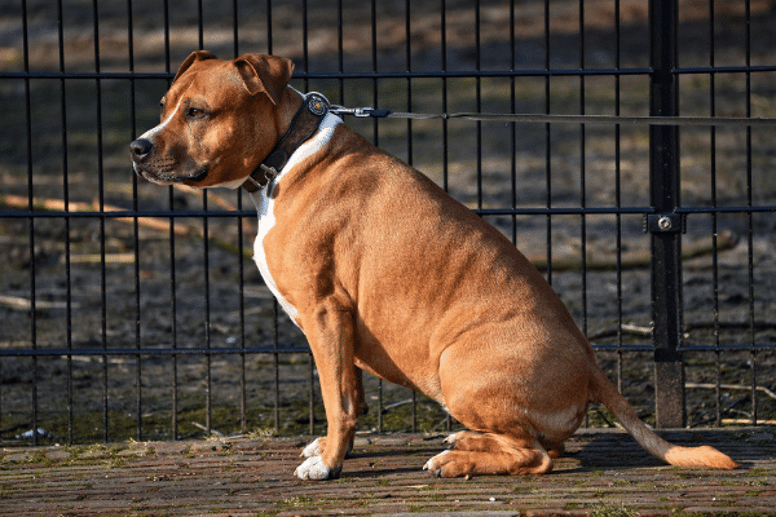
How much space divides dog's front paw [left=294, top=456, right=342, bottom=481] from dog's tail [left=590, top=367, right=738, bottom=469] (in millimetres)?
1176

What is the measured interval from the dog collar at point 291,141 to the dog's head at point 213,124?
7 cm

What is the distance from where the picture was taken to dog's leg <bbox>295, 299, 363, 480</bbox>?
12.5ft

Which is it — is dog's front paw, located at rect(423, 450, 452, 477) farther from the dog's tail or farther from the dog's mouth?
the dog's mouth

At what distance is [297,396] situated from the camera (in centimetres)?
614

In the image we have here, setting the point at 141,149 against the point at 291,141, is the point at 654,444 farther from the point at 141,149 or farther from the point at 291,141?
the point at 141,149

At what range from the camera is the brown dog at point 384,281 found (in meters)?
3.72

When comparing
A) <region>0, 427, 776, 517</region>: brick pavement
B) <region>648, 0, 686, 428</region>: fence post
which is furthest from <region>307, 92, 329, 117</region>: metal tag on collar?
<region>648, 0, 686, 428</region>: fence post

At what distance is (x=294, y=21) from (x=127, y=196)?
7.28m

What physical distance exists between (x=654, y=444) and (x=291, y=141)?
2.01 meters

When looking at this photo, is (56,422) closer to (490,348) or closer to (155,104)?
(490,348)

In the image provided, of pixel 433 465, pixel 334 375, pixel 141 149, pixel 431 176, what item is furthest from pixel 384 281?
pixel 431 176

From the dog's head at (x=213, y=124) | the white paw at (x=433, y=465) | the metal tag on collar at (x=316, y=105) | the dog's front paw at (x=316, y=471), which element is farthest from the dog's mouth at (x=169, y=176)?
the white paw at (x=433, y=465)

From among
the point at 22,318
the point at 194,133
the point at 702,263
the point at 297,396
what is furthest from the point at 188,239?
the point at 194,133

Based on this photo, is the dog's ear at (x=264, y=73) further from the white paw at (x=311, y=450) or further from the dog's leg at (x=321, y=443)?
the white paw at (x=311, y=450)
